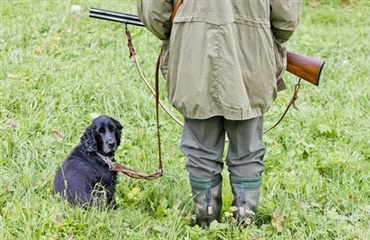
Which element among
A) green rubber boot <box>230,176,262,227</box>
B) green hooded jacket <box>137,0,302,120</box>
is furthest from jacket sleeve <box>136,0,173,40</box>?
green rubber boot <box>230,176,262,227</box>

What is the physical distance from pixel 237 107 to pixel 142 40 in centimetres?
447

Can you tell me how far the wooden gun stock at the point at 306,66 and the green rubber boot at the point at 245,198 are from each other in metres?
0.72

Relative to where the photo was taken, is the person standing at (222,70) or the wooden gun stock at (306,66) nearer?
the person standing at (222,70)

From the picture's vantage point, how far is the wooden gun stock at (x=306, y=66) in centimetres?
391

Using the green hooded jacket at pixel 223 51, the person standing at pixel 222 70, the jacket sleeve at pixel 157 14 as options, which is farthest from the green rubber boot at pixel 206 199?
the jacket sleeve at pixel 157 14

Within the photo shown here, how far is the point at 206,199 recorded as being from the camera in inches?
154

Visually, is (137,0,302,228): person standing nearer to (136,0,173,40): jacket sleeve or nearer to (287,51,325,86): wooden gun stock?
(136,0,173,40): jacket sleeve

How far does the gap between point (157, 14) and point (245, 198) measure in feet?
4.21

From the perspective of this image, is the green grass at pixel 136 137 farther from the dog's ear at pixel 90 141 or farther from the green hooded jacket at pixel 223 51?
the green hooded jacket at pixel 223 51

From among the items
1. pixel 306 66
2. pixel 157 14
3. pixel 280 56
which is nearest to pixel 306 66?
pixel 306 66

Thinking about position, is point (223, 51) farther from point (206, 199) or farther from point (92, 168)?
point (92, 168)

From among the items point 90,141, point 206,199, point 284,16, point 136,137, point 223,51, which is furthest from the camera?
point 136,137

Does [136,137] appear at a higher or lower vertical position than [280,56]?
A: lower

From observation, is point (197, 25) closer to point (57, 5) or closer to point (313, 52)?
point (313, 52)
